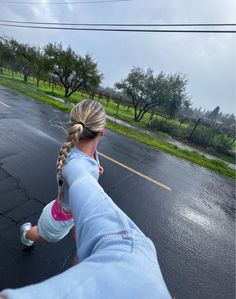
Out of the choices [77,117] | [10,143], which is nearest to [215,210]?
[77,117]

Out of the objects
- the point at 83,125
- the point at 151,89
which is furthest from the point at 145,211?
the point at 151,89

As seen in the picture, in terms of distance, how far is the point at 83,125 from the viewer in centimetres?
145

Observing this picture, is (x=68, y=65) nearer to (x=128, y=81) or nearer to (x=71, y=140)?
(x=128, y=81)

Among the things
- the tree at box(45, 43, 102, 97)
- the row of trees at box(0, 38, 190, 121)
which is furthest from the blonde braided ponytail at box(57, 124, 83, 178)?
the tree at box(45, 43, 102, 97)

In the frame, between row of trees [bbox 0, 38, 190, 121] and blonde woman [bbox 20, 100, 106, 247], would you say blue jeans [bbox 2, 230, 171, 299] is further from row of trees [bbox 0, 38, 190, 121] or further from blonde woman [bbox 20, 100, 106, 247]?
row of trees [bbox 0, 38, 190, 121]

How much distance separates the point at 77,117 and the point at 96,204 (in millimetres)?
761

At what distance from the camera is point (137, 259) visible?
74cm

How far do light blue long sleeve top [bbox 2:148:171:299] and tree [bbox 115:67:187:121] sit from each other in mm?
21121

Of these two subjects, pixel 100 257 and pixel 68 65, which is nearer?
pixel 100 257

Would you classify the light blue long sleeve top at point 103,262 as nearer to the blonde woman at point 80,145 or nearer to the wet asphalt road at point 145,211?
the blonde woman at point 80,145

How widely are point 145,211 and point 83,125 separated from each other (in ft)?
10.1

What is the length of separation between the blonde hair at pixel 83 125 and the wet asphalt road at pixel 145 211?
1705mm

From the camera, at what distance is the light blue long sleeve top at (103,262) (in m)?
0.60

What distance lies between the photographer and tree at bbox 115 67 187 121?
21125 mm
